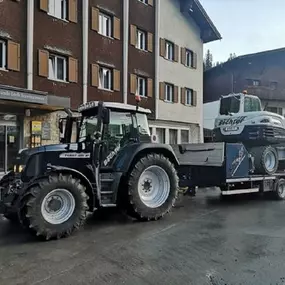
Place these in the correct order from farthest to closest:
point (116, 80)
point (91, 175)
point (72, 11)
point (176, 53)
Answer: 1. point (176, 53)
2. point (116, 80)
3. point (72, 11)
4. point (91, 175)

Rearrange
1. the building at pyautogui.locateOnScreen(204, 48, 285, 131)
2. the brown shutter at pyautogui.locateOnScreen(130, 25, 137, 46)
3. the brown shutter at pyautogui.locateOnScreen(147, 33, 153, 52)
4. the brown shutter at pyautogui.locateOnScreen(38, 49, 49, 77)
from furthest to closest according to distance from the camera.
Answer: the building at pyautogui.locateOnScreen(204, 48, 285, 131) < the brown shutter at pyautogui.locateOnScreen(147, 33, 153, 52) < the brown shutter at pyautogui.locateOnScreen(130, 25, 137, 46) < the brown shutter at pyautogui.locateOnScreen(38, 49, 49, 77)

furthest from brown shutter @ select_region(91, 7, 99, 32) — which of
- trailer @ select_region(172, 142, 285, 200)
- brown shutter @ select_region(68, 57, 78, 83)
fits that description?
trailer @ select_region(172, 142, 285, 200)

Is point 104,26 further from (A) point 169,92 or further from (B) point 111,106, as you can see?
(B) point 111,106

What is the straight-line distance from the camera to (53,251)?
600 centimetres

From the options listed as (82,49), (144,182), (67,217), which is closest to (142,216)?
(144,182)

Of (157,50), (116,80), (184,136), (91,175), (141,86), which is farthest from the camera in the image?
(184,136)

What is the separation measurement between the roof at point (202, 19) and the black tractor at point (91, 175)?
1915cm

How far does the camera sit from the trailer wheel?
1179cm

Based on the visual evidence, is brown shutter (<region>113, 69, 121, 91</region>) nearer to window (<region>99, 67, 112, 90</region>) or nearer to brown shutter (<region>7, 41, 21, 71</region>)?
window (<region>99, 67, 112, 90</region>)

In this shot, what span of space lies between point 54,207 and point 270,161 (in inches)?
291

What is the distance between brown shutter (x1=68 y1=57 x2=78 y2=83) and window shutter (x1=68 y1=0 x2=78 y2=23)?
186 cm

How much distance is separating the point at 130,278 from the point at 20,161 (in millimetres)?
3679

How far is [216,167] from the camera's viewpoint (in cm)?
1044

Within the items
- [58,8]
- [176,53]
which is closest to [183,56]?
[176,53]
